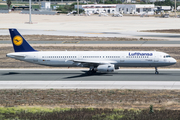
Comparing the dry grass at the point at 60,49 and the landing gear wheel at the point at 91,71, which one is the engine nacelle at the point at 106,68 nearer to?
the landing gear wheel at the point at 91,71

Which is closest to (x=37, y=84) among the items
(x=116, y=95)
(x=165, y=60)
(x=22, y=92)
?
(x=22, y=92)

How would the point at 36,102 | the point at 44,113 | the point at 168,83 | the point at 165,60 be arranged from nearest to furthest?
the point at 44,113 → the point at 36,102 → the point at 168,83 → the point at 165,60

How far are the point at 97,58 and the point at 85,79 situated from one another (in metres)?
4.75

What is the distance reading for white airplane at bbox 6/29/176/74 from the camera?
47.7 metres

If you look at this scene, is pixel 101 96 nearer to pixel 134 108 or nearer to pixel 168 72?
pixel 134 108

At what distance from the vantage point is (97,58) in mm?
48562

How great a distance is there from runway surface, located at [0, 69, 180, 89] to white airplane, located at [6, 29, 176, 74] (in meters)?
1.87

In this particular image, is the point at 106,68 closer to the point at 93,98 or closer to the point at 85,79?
the point at 85,79

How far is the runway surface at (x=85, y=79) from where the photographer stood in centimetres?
4119

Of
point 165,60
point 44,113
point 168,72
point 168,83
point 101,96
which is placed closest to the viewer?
point 44,113

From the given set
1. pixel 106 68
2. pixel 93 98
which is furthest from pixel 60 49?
pixel 93 98

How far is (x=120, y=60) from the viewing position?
157 ft

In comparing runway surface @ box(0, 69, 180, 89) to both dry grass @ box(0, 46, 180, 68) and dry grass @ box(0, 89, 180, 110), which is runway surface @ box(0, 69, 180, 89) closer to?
dry grass @ box(0, 89, 180, 110)

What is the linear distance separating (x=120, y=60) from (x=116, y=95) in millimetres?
12675
